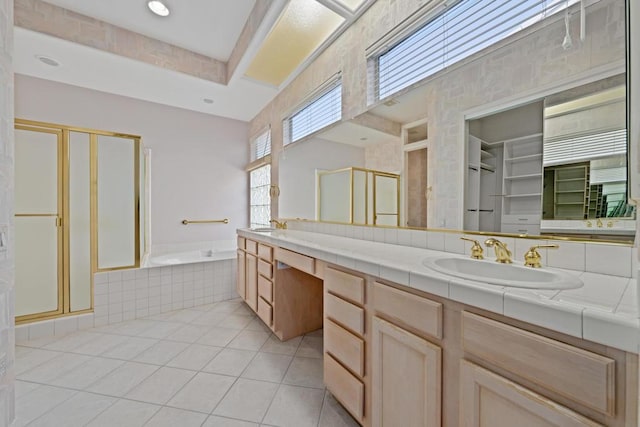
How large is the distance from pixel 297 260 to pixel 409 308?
0.87 meters

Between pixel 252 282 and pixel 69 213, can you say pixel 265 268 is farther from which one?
pixel 69 213

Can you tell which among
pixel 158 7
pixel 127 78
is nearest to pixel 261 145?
pixel 127 78

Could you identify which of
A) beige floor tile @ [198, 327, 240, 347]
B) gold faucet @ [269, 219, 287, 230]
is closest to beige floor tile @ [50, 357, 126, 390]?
beige floor tile @ [198, 327, 240, 347]

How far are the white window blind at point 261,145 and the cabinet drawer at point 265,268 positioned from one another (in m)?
1.71

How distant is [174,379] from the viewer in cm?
A: 163

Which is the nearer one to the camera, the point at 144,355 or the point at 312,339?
the point at 144,355

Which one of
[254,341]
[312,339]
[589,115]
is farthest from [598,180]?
[254,341]

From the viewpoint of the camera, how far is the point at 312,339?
2.13 meters

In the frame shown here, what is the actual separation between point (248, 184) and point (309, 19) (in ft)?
8.68

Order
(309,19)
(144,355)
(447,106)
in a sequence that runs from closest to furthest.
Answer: (447,106), (144,355), (309,19)

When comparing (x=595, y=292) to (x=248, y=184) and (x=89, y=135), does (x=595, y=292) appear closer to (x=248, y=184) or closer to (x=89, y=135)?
(x=89, y=135)

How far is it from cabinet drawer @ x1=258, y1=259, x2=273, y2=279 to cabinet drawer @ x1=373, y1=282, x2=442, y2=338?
3.82ft

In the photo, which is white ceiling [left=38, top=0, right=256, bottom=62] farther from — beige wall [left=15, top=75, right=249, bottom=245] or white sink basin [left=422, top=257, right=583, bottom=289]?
white sink basin [left=422, top=257, right=583, bottom=289]

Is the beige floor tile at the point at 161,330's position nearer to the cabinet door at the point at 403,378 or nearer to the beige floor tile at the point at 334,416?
the beige floor tile at the point at 334,416
